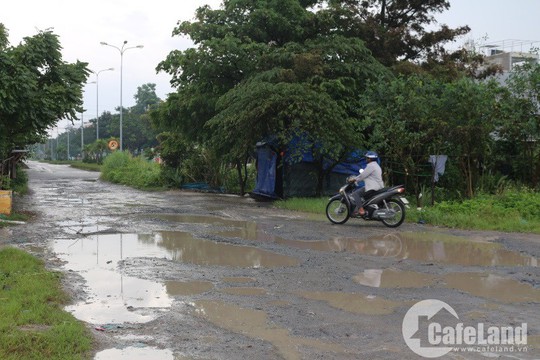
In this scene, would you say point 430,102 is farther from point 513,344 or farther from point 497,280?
point 513,344

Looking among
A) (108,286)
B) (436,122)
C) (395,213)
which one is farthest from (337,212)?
(108,286)

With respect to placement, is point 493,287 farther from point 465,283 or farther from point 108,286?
point 108,286

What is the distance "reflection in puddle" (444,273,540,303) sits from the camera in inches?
253

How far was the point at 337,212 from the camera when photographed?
12859mm

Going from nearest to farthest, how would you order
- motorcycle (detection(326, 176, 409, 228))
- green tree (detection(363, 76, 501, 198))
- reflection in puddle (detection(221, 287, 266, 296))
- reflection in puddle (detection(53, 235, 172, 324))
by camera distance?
reflection in puddle (detection(53, 235, 172, 324)), reflection in puddle (detection(221, 287, 266, 296)), motorcycle (detection(326, 176, 409, 228)), green tree (detection(363, 76, 501, 198))

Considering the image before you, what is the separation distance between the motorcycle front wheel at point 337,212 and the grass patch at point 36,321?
23.8 feet

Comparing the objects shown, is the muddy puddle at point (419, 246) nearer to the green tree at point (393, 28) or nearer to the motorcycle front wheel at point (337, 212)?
the motorcycle front wheel at point (337, 212)

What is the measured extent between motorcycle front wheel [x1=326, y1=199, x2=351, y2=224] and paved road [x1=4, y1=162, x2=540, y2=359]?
29cm

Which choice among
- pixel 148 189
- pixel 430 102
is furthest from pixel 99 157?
pixel 430 102

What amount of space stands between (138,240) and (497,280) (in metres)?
6.50

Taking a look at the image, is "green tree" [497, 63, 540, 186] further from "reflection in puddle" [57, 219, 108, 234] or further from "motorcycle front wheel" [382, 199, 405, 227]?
"reflection in puddle" [57, 219, 108, 234]

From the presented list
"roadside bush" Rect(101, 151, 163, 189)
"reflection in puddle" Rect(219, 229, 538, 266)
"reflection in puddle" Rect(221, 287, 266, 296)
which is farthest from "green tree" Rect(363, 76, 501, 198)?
"roadside bush" Rect(101, 151, 163, 189)

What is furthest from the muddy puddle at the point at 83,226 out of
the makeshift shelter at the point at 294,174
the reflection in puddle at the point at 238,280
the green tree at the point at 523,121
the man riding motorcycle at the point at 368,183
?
the green tree at the point at 523,121

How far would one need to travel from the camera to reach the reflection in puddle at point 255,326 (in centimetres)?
474
